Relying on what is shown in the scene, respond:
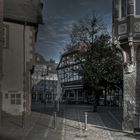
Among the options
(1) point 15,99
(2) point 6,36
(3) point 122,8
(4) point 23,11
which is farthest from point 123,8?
(1) point 15,99

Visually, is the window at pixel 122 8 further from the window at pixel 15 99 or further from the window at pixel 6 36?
the window at pixel 15 99

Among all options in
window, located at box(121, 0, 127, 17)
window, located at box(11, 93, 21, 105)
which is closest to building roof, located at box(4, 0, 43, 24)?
window, located at box(11, 93, 21, 105)

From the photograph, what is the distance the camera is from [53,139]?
61.1ft

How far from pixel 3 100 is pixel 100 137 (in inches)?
434

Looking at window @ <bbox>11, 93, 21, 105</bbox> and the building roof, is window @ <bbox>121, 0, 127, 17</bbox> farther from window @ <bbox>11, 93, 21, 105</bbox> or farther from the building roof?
window @ <bbox>11, 93, 21, 105</bbox>

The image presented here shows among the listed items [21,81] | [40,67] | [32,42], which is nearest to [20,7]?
[32,42]

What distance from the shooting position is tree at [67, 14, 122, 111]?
131 feet

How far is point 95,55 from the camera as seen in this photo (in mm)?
40031

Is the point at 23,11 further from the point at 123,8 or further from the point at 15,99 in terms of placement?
the point at 123,8

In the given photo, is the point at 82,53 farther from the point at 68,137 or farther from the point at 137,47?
the point at 68,137

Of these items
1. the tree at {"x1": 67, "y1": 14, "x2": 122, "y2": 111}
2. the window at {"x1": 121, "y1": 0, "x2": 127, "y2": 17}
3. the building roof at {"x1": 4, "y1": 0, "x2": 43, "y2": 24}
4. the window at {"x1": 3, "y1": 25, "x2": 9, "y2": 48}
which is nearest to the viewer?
the window at {"x1": 121, "y1": 0, "x2": 127, "y2": 17}

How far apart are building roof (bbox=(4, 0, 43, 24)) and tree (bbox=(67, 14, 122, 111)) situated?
1018 cm

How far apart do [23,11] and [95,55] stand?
12171 millimetres

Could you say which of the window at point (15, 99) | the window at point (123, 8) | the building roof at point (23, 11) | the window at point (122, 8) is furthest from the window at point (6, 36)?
the window at point (123, 8)
